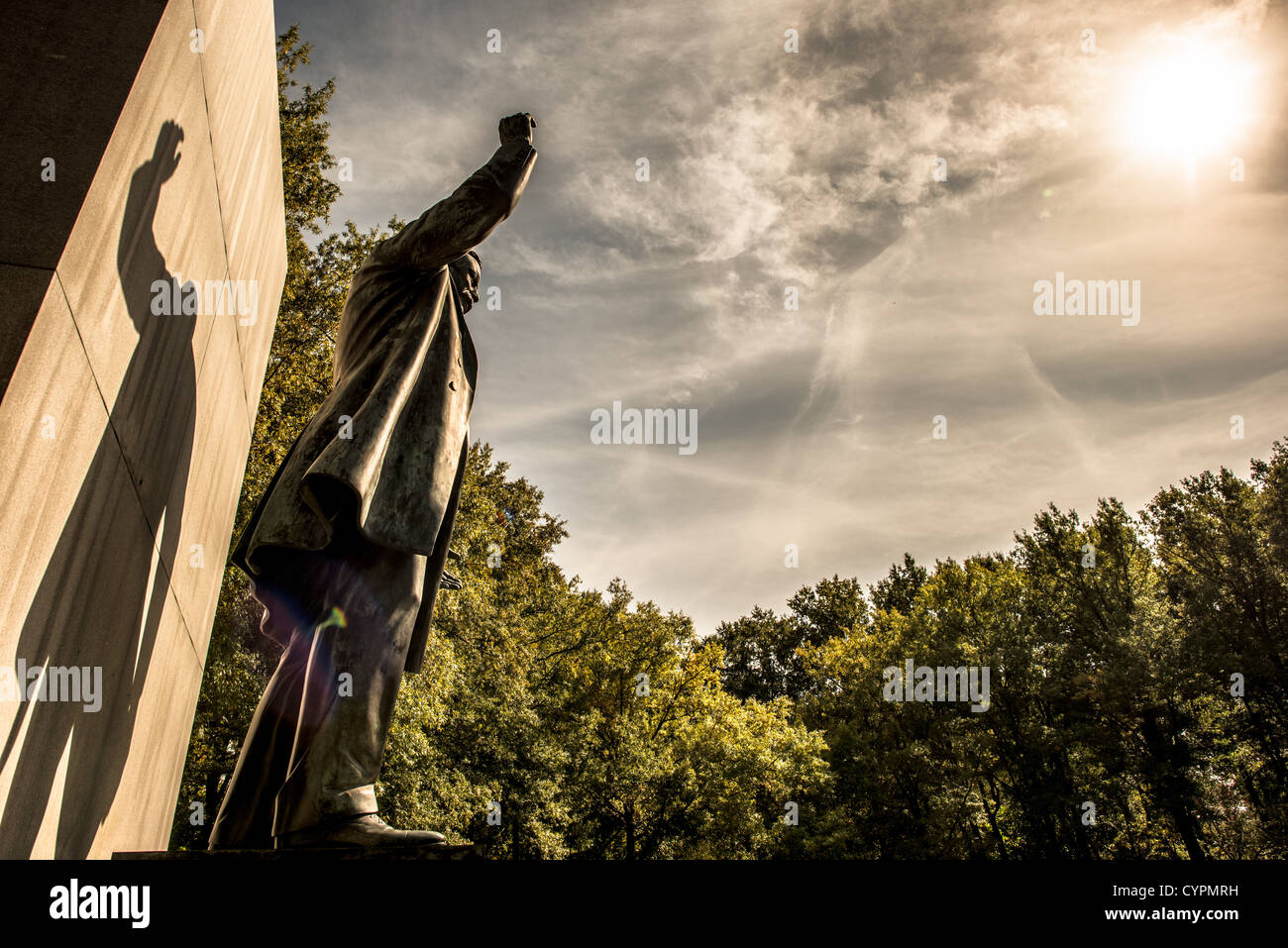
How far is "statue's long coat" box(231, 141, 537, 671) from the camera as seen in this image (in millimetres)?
2947

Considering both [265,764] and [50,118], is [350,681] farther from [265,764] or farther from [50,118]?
[50,118]

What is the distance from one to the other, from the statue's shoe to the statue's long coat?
101cm

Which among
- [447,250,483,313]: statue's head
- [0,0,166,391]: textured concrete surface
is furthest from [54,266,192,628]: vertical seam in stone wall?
[447,250,483,313]: statue's head

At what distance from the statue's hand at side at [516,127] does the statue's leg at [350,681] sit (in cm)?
215

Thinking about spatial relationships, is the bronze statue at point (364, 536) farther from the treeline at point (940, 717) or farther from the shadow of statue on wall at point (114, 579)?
the treeline at point (940, 717)

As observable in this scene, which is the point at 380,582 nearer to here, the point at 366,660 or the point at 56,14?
the point at 366,660

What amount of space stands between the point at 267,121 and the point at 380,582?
349 centimetres

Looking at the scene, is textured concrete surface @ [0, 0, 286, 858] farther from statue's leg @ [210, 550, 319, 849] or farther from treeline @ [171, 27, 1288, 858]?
treeline @ [171, 27, 1288, 858]

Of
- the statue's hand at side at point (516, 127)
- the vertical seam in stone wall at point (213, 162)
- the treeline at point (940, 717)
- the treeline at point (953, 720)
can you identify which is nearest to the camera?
the vertical seam in stone wall at point (213, 162)

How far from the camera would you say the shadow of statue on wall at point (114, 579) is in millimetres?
2307

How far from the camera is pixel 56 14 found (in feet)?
8.03

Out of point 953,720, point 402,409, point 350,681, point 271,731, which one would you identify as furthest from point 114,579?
point 953,720
